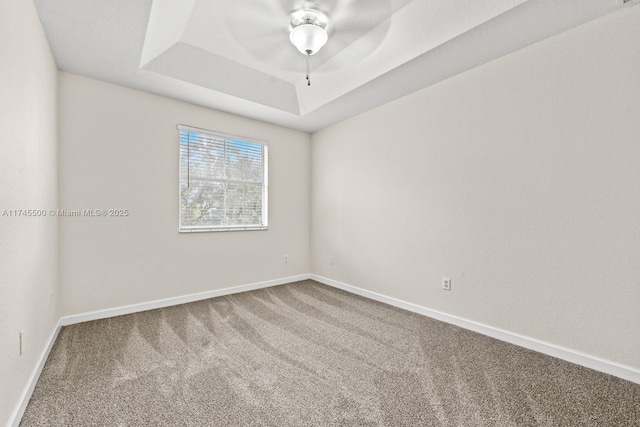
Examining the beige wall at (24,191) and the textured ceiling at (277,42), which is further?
the textured ceiling at (277,42)

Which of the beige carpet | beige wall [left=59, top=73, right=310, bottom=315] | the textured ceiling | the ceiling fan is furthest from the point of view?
beige wall [left=59, top=73, right=310, bottom=315]

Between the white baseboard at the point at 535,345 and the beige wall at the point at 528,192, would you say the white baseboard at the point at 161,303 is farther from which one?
the white baseboard at the point at 535,345

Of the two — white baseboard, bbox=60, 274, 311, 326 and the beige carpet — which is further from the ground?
white baseboard, bbox=60, 274, 311, 326

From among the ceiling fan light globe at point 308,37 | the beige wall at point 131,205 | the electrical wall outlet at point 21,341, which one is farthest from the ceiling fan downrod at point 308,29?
the electrical wall outlet at point 21,341

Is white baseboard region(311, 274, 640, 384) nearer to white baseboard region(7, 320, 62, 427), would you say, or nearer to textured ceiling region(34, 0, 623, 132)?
textured ceiling region(34, 0, 623, 132)

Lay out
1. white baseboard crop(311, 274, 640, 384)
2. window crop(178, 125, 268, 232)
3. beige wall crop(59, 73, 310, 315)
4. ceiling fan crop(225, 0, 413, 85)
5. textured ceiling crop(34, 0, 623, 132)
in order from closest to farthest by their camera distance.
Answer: white baseboard crop(311, 274, 640, 384) → textured ceiling crop(34, 0, 623, 132) → ceiling fan crop(225, 0, 413, 85) → beige wall crop(59, 73, 310, 315) → window crop(178, 125, 268, 232)

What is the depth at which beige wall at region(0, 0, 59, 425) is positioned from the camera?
1.37 meters

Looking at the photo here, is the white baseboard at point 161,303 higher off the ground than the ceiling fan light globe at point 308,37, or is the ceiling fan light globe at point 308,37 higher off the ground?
the ceiling fan light globe at point 308,37

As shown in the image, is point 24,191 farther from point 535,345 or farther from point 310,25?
point 535,345

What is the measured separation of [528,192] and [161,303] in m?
3.89

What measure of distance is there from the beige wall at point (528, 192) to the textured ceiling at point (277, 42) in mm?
247

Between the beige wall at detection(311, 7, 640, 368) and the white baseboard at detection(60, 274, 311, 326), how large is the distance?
166 centimetres

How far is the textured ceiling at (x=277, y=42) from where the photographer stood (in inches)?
78.1

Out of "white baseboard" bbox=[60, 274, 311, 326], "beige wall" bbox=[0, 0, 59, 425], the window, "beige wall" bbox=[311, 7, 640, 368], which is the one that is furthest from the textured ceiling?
"white baseboard" bbox=[60, 274, 311, 326]
